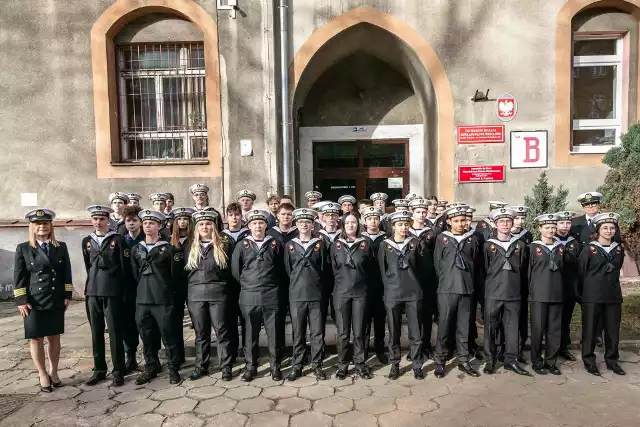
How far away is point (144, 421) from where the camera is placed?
452cm

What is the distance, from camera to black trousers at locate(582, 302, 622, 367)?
18.0 feet

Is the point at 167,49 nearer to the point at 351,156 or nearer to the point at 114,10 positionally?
the point at 114,10

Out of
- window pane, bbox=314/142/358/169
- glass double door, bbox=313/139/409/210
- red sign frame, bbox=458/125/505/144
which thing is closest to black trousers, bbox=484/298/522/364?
red sign frame, bbox=458/125/505/144

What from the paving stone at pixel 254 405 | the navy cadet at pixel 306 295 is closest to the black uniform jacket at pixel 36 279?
the paving stone at pixel 254 405

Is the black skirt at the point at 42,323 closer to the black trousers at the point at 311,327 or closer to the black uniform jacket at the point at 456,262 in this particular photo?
the black trousers at the point at 311,327

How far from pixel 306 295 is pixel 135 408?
197 centimetres

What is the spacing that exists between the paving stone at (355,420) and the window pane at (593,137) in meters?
7.54

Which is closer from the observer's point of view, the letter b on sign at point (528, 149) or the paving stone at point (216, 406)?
the paving stone at point (216, 406)

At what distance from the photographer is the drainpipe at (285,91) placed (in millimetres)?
9242

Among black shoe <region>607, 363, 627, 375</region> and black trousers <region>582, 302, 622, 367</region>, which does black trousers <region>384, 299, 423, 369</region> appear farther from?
black shoe <region>607, 363, 627, 375</region>

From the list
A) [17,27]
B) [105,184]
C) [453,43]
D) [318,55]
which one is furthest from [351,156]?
[17,27]

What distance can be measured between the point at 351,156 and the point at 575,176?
14.6 feet

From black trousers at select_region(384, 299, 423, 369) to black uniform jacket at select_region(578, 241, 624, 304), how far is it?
1815 millimetres

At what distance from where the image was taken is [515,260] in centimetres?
552
